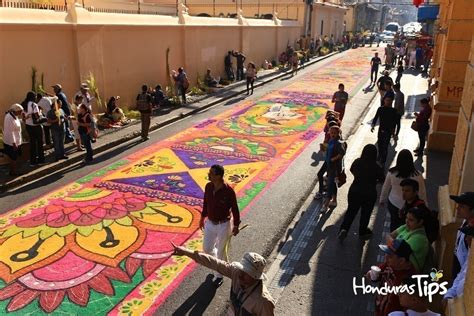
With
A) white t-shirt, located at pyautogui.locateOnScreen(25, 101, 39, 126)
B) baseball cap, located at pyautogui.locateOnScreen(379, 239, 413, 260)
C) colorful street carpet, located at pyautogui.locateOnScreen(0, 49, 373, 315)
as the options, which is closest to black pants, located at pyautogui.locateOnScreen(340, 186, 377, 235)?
colorful street carpet, located at pyautogui.locateOnScreen(0, 49, 373, 315)

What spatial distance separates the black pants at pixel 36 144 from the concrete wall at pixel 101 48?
197 cm

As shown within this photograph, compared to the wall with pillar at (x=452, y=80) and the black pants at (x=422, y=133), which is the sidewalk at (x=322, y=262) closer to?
the black pants at (x=422, y=133)

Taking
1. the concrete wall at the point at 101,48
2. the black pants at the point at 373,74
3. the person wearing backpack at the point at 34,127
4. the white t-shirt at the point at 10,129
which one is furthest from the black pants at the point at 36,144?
the black pants at the point at 373,74

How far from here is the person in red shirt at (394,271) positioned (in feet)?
13.4

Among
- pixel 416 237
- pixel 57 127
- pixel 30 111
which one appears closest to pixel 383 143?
pixel 416 237

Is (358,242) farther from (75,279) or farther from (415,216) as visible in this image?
(75,279)

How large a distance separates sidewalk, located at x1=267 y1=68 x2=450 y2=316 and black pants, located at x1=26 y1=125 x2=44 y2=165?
6221 mm

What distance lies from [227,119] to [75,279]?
1031cm

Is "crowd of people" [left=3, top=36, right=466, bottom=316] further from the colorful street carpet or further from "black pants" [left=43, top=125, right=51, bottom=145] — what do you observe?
the colorful street carpet

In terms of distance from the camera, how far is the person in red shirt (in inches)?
161

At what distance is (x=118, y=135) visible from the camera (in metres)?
13.1

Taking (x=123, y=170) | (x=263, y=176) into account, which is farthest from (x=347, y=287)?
(x=123, y=170)

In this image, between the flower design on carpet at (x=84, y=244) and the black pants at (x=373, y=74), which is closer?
the flower design on carpet at (x=84, y=244)

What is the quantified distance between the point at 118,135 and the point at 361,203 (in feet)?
27.7
